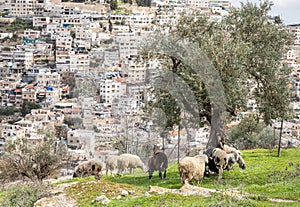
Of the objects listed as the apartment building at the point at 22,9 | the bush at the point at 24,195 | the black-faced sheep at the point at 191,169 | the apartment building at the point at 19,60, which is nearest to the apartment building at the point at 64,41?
the apartment building at the point at 19,60

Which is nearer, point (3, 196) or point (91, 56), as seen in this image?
point (3, 196)

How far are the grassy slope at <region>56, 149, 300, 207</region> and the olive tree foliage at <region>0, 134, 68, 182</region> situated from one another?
1.55 metres

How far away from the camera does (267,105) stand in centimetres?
1256

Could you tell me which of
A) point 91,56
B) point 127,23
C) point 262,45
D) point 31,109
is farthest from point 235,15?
point 127,23

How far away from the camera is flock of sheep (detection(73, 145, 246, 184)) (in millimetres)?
10438

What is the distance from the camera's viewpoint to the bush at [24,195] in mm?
9195

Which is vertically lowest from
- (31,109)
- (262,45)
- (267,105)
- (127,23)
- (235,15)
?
(31,109)

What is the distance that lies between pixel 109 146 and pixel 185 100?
16682 millimetres

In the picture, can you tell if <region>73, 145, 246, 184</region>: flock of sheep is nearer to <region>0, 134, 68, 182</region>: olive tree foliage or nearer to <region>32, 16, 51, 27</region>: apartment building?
<region>0, 134, 68, 182</region>: olive tree foliage

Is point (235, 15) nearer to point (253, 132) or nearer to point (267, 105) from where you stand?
point (267, 105)

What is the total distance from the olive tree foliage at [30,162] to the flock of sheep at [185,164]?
804 mm

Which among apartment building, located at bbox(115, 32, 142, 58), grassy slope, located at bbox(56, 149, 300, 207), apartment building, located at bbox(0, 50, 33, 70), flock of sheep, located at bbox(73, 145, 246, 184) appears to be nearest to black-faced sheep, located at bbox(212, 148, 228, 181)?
flock of sheep, located at bbox(73, 145, 246, 184)

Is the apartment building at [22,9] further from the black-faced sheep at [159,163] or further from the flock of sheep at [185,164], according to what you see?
the black-faced sheep at [159,163]

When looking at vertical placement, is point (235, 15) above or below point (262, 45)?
above
